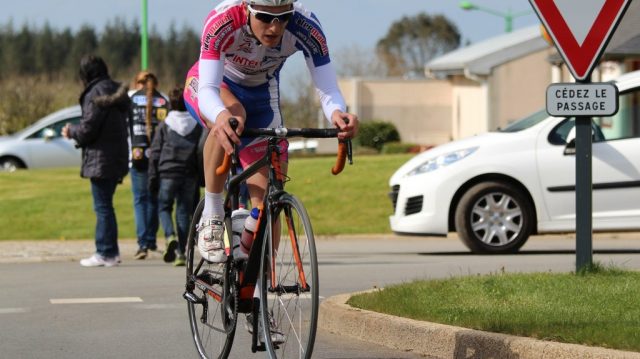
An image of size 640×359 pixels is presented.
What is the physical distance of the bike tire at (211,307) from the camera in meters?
6.93

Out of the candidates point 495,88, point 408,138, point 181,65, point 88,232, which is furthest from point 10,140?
point 181,65

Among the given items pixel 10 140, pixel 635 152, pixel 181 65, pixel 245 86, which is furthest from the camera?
pixel 181 65

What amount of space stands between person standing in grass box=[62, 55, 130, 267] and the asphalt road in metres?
0.37

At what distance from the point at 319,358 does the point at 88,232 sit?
12.2 meters

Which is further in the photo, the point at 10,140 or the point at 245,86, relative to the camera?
the point at 10,140

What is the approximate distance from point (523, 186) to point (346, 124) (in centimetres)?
876

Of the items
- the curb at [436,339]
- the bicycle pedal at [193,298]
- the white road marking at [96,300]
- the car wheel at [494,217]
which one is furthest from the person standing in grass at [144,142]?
the bicycle pedal at [193,298]

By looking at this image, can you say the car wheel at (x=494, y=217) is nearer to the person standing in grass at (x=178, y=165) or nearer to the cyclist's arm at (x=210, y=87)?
the person standing in grass at (x=178, y=165)

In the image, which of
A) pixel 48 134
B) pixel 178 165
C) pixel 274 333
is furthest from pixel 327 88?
pixel 48 134

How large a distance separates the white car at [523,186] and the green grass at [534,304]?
463 cm

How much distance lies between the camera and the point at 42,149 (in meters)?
32.8

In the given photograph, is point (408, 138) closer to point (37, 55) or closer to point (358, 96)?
point (358, 96)

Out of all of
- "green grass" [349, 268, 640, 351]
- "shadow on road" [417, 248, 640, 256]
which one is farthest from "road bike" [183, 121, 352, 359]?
"shadow on road" [417, 248, 640, 256]

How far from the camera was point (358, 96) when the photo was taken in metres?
66.3
